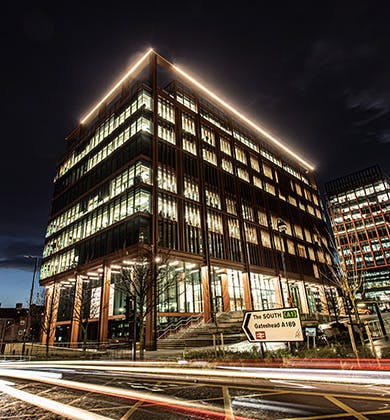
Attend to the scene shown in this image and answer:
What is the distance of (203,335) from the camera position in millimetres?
24406

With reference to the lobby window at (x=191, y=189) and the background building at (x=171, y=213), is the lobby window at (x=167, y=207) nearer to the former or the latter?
the background building at (x=171, y=213)

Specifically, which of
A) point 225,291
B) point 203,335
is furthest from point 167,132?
point 203,335

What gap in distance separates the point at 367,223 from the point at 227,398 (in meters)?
127

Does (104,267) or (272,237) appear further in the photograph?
(272,237)

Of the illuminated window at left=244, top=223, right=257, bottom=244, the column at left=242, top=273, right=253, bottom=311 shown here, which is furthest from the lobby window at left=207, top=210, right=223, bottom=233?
the column at left=242, top=273, right=253, bottom=311

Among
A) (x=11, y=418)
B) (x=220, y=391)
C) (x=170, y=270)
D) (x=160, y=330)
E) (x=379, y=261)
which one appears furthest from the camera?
(x=379, y=261)

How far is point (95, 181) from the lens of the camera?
137ft

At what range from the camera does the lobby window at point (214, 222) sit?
37.3 m

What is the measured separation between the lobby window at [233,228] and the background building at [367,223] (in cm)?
7607

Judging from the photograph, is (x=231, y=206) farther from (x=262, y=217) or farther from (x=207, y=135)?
(x=207, y=135)

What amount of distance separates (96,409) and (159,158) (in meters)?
31.1

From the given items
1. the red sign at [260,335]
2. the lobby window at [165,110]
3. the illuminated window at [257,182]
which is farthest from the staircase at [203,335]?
the illuminated window at [257,182]

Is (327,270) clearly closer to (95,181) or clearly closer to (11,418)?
(95,181)

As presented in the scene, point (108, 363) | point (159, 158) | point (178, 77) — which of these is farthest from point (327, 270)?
point (108, 363)
